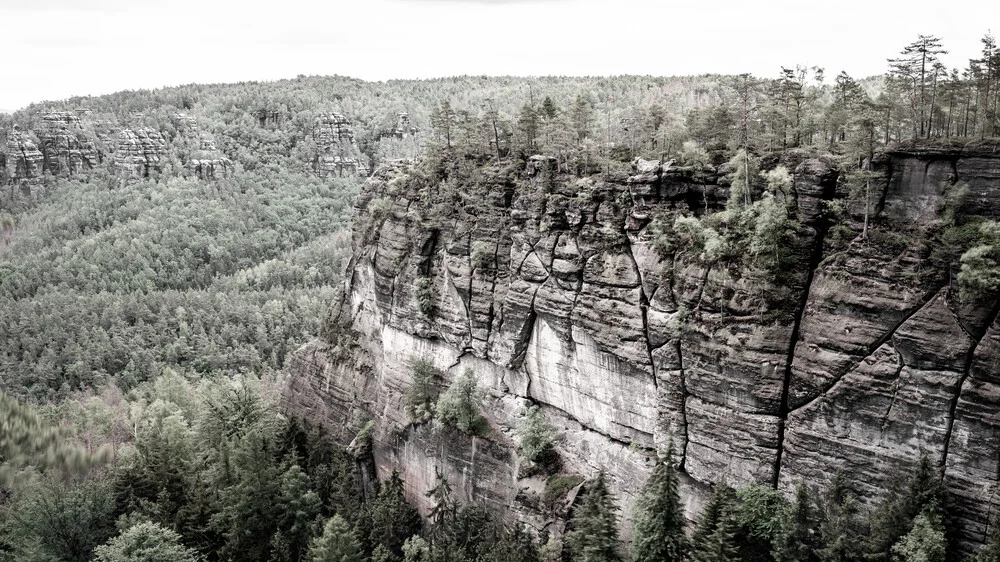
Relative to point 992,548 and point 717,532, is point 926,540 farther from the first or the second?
point 717,532

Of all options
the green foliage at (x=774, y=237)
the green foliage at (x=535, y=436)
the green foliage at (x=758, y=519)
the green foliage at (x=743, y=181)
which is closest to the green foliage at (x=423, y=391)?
the green foliage at (x=535, y=436)

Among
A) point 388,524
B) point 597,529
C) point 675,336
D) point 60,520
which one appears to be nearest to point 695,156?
point 675,336

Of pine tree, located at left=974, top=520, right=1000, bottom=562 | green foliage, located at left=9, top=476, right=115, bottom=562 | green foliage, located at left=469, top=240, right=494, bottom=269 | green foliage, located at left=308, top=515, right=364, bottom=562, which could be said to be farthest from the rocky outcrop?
pine tree, located at left=974, top=520, right=1000, bottom=562

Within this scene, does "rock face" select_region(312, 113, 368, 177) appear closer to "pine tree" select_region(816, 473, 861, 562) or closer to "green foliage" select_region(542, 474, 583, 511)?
"green foliage" select_region(542, 474, 583, 511)

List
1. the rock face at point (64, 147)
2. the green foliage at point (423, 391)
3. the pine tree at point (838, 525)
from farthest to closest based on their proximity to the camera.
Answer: the rock face at point (64, 147), the green foliage at point (423, 391), the pine tree at point (838, 525)

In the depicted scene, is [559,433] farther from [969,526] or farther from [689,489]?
[969,526]

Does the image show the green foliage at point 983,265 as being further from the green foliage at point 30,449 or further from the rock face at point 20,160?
the rock face at point 20,160
